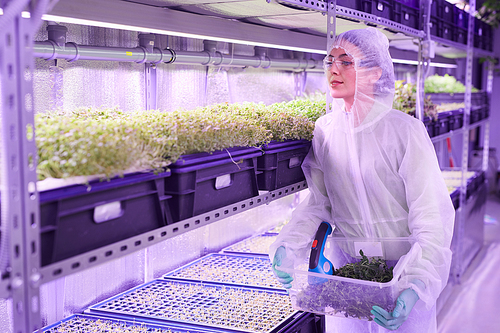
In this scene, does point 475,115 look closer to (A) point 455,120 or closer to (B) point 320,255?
(A) point 455,120

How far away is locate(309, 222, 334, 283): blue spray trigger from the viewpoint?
1.65 metres

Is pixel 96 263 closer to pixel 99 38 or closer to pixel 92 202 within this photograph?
pixel 92 202

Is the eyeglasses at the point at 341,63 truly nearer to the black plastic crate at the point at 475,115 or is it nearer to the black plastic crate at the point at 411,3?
the black plastic crate at the point at 411,3

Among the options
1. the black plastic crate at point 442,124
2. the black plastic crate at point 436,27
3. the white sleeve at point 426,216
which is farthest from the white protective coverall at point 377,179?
the black plastic crate at point 442,124

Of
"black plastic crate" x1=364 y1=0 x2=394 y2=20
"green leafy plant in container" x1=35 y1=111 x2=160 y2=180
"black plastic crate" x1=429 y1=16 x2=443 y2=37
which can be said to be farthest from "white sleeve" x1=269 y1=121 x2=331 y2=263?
"black plastic crate" x1=429 y1=16 x2=443 y2=37

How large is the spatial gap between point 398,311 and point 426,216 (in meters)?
0.36

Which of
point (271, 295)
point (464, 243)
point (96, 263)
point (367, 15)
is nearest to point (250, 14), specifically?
point (367, 15)

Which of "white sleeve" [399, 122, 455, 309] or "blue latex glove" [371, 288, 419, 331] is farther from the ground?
"white sleeve" [399, 122, 455, 309]

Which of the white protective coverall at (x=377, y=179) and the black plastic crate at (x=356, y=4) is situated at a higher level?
the black plastic crate at (x=356, y=4)

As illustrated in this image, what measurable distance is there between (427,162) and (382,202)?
22cm

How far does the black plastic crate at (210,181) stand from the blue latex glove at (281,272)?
0.30 meters

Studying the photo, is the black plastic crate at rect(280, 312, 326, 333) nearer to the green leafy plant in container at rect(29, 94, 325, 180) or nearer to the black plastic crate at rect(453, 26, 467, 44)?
the green leafy plant in container at rect(29, 94, 325, 180)

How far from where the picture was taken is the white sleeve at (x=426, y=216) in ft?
5.16

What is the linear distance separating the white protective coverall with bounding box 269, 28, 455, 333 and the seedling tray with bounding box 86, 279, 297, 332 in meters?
0.26
